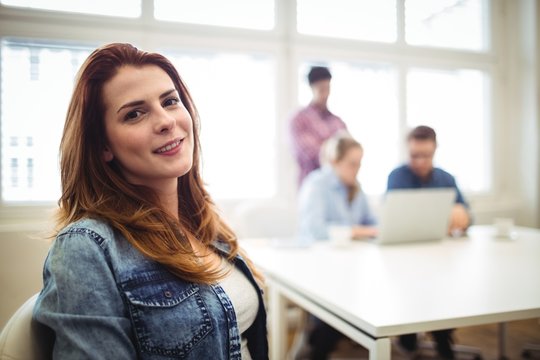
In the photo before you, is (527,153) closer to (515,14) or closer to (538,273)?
(515,14)

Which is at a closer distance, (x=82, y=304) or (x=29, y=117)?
(x=82, y=304)

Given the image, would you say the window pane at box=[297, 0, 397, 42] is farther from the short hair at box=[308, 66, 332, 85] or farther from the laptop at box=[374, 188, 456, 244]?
the laptop at box=[374, 188, 456, 244]

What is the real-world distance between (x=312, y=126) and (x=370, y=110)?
92cm

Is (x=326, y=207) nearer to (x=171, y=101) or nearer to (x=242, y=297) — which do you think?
(x=242, y=297)

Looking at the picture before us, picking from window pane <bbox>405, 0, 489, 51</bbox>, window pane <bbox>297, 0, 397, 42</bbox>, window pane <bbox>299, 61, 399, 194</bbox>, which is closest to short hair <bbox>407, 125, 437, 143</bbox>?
window pane <bbox>299, 61, 399, 194</bbox>

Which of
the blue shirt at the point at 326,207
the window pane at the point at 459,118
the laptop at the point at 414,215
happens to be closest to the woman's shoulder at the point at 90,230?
the laptop at the point at 414,215

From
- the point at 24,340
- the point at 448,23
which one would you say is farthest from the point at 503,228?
the point at 448,23

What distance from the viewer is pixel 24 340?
688mm

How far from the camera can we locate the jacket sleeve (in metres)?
0.65

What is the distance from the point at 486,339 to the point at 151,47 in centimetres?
298

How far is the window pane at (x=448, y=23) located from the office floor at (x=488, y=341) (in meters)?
2.54

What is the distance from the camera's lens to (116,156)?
2.87 ft

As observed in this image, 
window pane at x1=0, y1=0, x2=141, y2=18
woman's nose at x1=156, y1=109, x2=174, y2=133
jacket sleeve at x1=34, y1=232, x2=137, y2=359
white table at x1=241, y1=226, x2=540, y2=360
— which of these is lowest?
white table at x1=241, y1=226, x2=540, y2=360

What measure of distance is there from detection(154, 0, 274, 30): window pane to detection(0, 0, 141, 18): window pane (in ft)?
0.55
